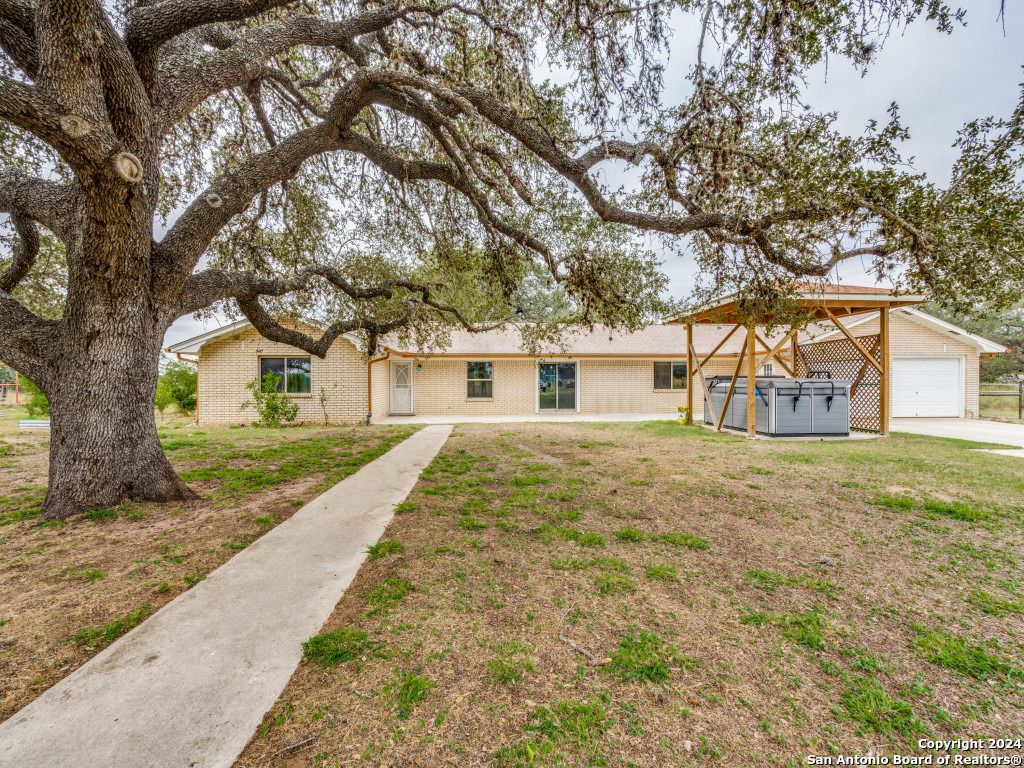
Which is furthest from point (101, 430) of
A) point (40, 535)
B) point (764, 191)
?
point (764, 191)

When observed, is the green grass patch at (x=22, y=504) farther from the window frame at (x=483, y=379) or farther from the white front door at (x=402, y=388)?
the window frame at (x=483, y=379)

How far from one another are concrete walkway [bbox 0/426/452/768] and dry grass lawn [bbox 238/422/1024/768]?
15 cm

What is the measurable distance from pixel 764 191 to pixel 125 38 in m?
6.19

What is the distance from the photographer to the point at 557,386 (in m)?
16.4

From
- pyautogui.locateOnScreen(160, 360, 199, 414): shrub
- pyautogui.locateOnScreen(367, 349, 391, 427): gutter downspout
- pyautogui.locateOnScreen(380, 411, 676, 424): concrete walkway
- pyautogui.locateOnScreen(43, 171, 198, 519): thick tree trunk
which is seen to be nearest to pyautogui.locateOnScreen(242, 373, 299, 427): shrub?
pyautogui.locateOnScreen(367, 349, 391, 427): gutter downspout

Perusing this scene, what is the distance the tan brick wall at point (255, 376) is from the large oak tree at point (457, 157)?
20.9 feet

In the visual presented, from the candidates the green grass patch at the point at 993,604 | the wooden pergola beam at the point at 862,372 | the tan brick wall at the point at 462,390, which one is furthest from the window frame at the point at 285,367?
the wooden pergola beam at the point at 862,372

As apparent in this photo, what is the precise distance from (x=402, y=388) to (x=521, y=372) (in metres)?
4.64

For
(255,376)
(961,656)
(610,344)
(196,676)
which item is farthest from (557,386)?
(196,676)

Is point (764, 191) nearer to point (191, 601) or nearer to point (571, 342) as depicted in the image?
point (191, 601)

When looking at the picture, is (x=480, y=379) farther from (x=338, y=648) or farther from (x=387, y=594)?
(x=338, y=648)

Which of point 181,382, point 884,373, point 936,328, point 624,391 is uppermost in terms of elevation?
point 936,328

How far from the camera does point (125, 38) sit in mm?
3953

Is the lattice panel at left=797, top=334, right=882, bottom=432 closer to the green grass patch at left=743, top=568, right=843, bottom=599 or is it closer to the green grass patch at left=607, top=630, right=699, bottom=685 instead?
the green grass patch at left=743, top=568, right=843, bottom=599
